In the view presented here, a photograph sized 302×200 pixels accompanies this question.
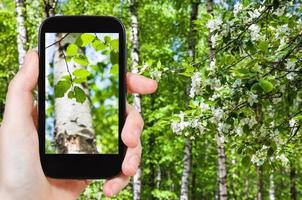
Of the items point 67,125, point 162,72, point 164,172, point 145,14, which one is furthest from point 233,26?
point 164,172

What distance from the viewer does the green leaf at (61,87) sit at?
301 cm

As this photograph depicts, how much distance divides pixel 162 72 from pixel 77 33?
4.63 meters

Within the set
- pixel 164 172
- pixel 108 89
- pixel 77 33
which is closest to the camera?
pixel 77 33

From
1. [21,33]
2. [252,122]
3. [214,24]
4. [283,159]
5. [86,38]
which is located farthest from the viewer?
[21,33]

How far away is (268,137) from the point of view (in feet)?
23.6

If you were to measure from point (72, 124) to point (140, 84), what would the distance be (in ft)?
5.06

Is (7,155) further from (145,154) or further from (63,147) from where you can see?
(145,154)

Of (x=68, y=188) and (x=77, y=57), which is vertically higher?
(x=77, y=57)

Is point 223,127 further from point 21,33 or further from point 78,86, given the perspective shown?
point 21,33

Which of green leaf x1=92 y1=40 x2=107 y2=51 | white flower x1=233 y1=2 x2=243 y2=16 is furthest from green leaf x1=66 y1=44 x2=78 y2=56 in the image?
white flower x1=233 y1=2 x2=243 y2=16

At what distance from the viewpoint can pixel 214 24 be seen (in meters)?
7.30

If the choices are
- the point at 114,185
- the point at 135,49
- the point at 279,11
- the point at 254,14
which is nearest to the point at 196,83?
the point at 254,14

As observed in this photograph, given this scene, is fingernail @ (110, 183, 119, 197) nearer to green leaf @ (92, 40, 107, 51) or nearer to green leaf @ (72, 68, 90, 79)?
green leaf @ (72, 68, 90, 79)

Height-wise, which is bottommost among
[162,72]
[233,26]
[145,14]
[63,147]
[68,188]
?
[68,188]
